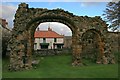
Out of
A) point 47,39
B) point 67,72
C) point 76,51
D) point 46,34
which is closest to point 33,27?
point 76,51

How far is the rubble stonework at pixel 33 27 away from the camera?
25.0m

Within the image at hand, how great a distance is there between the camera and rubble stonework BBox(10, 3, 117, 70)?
2505cm

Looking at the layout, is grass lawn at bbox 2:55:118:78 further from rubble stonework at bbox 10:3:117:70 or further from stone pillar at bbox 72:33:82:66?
stone pillar at bbox 72:33:82:66

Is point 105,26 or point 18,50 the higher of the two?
point 105,26

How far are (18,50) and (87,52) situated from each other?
580 inches

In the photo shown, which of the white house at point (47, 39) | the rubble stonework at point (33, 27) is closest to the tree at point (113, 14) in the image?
the rubble stonework at point (33, 27)

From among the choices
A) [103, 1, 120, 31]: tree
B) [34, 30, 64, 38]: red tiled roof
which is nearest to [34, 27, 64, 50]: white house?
[34, 30, 64, 38]: red tiled roof

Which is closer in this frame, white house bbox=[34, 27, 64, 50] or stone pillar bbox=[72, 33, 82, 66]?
stone pillar bbox=[72, 33, 82, 66]

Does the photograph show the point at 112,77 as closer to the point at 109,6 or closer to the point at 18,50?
the point at 18,50

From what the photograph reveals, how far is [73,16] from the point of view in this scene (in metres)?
27.2

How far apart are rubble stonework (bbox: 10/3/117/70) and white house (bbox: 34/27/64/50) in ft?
140

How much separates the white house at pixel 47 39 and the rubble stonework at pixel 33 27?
1683 inches

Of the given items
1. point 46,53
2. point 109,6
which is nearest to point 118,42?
point 109,6

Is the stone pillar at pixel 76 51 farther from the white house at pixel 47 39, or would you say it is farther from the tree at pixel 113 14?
the white house at pixel 47 39
